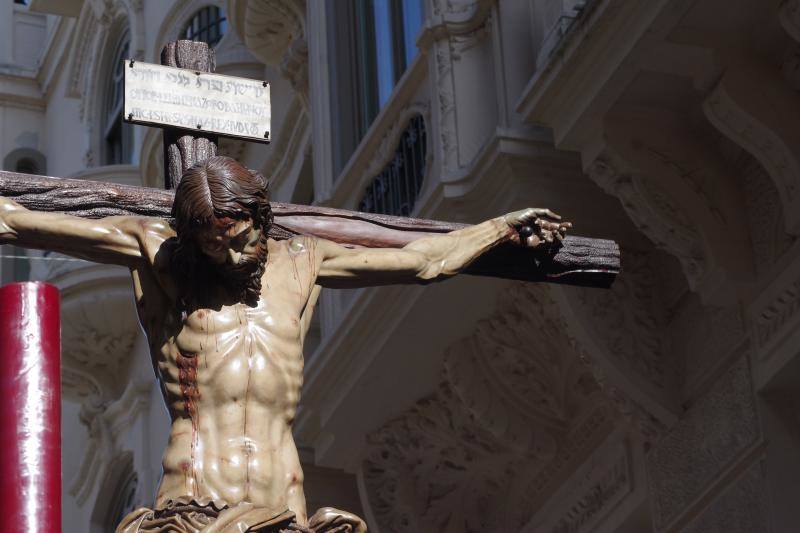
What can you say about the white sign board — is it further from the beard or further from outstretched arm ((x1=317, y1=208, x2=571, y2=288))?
the beard

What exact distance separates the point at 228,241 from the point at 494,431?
23.0 ft

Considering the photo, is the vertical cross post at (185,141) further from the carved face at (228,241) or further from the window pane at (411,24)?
the window pane at (411,24)

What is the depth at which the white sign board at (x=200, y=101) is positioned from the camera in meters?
7.50

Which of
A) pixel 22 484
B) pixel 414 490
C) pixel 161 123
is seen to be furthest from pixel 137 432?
pixel 22 484

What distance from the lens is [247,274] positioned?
647 centimetres

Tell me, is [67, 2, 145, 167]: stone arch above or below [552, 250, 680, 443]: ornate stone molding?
above

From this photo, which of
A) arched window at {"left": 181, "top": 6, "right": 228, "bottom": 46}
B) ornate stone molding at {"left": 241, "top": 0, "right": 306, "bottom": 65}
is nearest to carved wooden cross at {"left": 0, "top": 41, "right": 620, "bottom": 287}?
ornate stone molding at {"left": 241, "top": 0, "right": 306, "bottom": 65}

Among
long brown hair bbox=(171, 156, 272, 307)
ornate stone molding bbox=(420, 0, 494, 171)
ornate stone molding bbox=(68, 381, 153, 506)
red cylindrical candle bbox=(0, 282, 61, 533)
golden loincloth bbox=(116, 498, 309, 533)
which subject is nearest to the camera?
red cylindrical candle bbox=(0, 282, 61, 533)

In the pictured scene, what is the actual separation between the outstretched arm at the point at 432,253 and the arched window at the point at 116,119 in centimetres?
1889

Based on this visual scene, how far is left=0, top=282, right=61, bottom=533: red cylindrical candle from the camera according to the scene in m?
5.09

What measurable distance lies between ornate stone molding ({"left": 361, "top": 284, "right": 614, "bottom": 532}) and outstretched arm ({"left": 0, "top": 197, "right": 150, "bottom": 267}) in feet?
19.0

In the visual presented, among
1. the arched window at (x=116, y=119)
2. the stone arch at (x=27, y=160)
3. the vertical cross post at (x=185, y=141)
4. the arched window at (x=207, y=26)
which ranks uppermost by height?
the stone arch at (x=27, y=160)

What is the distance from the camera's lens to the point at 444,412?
1359 cm

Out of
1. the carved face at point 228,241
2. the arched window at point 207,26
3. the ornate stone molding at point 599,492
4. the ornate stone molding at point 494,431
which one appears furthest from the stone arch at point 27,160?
the carved face at point 228,241
